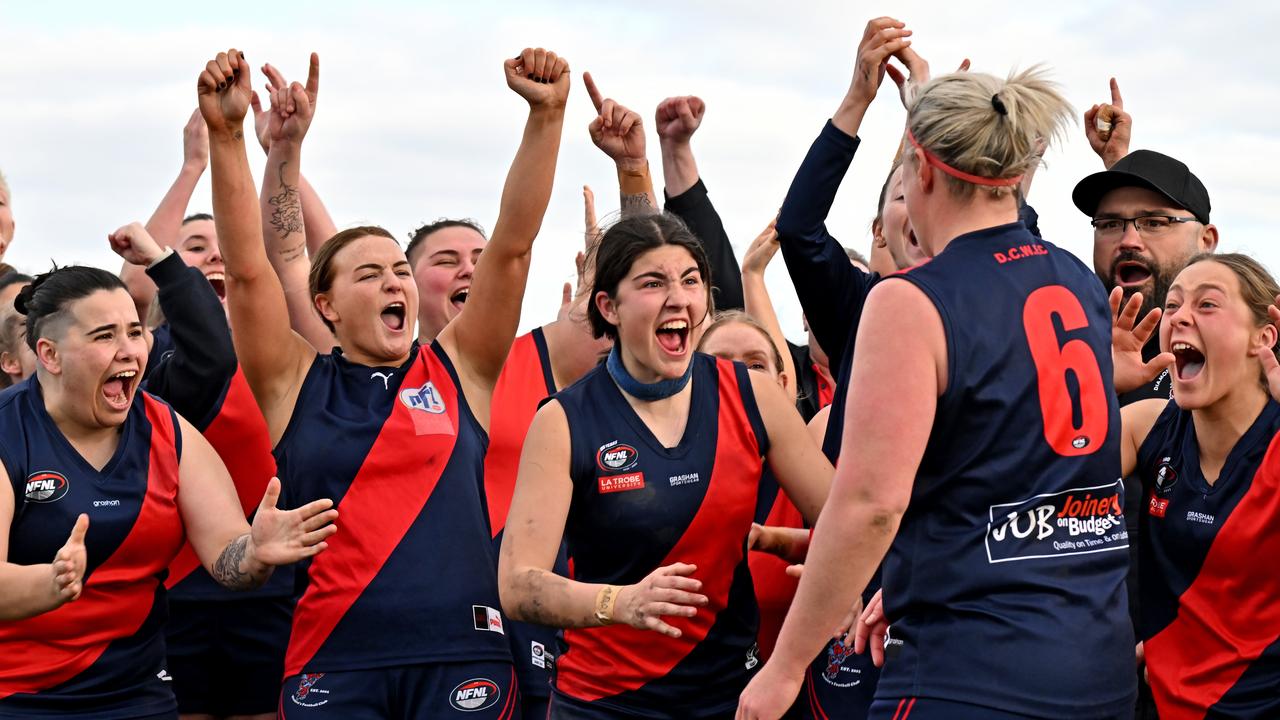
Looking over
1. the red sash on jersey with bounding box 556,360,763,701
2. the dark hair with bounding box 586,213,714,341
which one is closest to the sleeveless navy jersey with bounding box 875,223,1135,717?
the red sash on jersey with bounding box 556,360,763,701

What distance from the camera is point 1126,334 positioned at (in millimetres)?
5402

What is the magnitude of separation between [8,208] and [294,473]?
4.51 meters

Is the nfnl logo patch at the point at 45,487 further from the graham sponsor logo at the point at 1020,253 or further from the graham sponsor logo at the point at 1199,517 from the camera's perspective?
the graham sponsor logo at the point at 1199,517

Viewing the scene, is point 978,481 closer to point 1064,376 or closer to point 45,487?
point 1064,376

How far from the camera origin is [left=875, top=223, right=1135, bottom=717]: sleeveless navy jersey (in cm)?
352

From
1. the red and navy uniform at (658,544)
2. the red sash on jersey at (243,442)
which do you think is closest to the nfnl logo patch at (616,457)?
the red and navy uniform at (658,544)

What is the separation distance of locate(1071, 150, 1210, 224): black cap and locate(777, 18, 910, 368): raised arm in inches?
89.8

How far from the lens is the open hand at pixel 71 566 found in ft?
16.6

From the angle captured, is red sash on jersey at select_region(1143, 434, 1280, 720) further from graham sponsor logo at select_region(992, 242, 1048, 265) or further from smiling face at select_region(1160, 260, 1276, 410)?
graham sponsor logo at select_region(992, 242, 1048, 265)

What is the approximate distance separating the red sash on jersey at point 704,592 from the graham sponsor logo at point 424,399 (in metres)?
1.07

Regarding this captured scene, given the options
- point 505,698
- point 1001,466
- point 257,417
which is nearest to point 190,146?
point 257,417

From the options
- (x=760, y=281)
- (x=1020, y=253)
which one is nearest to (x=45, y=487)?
(x=760, y=281)

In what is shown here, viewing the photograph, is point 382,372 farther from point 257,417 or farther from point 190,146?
point 190,146

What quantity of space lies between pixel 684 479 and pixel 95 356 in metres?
2.52
